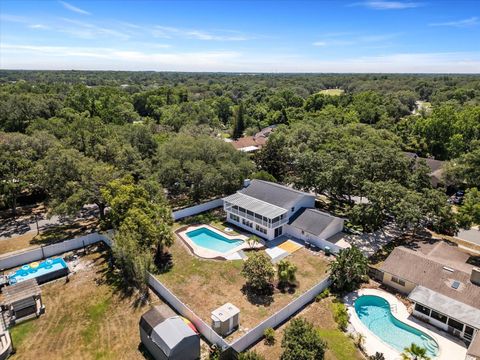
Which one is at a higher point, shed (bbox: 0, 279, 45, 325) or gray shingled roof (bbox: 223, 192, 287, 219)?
gray shingled roof (bbox: 223, 192, 287, 219)

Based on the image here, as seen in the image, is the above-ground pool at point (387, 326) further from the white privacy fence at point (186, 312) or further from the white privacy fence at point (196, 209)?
the white privacy fence at point (196, 209)

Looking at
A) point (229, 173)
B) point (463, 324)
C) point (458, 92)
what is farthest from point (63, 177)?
point (458, 92)

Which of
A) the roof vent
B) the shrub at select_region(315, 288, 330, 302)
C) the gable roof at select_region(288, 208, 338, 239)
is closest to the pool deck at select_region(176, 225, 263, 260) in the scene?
the gable roof at select_region(288, 208, 338, 239)

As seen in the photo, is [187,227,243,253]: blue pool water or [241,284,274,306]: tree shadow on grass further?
[187,227,243,253]: blue pool water

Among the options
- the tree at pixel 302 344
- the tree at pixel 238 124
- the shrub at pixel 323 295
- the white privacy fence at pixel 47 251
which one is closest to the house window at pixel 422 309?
the shrub at pixel 323 295

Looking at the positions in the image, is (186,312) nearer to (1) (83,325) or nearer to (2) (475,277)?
(1) (83,325)

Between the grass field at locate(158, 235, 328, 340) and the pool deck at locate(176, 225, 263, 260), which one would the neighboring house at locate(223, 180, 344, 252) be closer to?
the pool deck at locate(176, 225, 263, 260)
